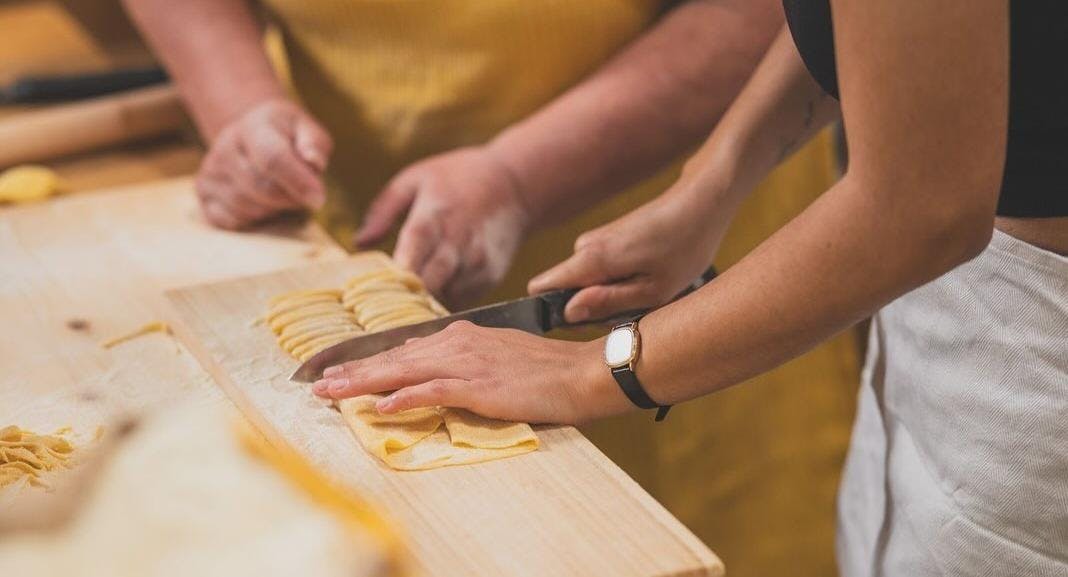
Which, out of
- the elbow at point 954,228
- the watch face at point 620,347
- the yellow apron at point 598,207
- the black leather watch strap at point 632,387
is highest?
the elbow at point 954,228

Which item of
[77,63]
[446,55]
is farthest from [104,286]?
[77,63]

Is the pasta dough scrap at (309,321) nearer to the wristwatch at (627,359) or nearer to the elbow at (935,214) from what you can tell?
the wristwatch at (627,359)

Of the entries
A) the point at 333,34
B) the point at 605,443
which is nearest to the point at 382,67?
the point at 333,34

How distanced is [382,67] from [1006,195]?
33.9 inches

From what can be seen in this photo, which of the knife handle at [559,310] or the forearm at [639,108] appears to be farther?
the forearm at [639,108]

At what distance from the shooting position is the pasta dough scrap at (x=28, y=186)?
5.07ft

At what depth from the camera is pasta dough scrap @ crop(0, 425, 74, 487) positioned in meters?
0.92

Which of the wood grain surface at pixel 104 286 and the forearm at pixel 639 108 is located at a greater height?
the forearm at pixel 639 108

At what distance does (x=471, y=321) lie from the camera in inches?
42.2

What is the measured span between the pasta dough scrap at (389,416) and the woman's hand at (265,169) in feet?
0.97

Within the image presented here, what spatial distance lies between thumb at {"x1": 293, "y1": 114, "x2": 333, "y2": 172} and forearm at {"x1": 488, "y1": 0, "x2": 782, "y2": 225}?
202mm

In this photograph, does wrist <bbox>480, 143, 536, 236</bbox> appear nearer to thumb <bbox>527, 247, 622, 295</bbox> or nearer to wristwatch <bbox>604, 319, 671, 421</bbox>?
thumb <bbox>527, 247, 622, 295</bbox>

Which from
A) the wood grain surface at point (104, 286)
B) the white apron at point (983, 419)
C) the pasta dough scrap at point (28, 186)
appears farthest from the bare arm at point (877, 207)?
the pasta dough scrap at point (28, 186)

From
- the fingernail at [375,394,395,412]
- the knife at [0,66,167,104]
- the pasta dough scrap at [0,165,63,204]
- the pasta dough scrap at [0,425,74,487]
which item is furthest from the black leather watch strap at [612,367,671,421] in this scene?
the knife at [0,66,167,104]
